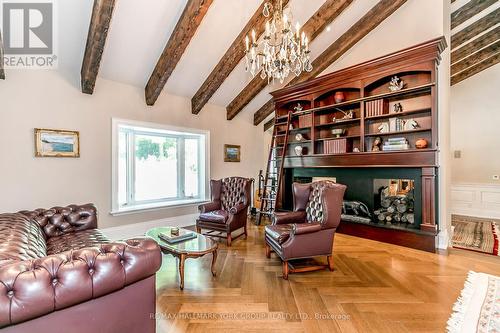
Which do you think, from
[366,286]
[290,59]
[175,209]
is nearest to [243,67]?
[290,59]

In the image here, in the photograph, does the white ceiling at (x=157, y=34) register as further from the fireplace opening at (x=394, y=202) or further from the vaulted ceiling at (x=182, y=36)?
the fireplace opening at (x=394, y=202)

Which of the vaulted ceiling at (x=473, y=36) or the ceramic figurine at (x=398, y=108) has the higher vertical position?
the vaulted ceiling at (x=473, y=36)

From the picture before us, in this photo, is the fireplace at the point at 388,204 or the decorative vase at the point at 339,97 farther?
the decorative vase at the point at 339,97

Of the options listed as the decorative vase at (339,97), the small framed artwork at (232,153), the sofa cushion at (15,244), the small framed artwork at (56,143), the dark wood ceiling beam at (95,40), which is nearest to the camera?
the sofa cushion at (15,244)

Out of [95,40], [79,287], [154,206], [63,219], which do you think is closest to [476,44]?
[95,40]

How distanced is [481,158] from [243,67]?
6158 millimetres

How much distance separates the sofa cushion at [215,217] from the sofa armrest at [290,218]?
0.95 meters

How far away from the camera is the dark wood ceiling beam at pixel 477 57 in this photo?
5624 mm

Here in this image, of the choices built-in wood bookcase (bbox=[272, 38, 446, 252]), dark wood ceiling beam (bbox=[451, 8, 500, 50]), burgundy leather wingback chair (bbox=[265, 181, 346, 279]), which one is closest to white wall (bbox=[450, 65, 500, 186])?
dark wood ceiling beam (bbox=[451, 8, 500, 50])

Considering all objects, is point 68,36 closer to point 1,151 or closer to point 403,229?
point 1,151

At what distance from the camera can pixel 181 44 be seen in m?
3.70

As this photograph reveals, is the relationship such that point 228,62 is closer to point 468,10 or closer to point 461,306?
point 468,10

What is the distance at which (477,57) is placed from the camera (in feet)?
19.1

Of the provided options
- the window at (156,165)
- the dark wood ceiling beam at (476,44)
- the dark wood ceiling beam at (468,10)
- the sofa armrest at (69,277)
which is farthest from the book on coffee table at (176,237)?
the dark wood ceiling beam at (476,44)
